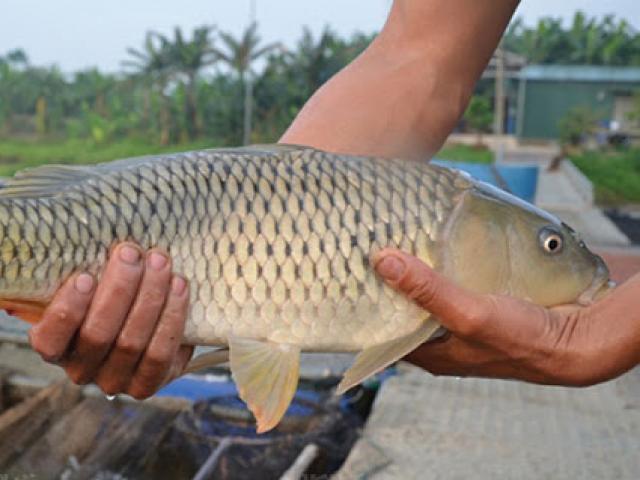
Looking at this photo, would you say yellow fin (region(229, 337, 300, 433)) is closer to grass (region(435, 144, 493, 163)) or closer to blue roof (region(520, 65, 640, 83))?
grass (region(435, 144, 493, 163))

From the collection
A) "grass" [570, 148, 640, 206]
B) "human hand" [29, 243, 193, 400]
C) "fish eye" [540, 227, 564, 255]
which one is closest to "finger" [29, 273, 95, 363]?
"human hand" [29, 243, 193, 400]

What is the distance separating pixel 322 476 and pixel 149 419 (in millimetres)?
878

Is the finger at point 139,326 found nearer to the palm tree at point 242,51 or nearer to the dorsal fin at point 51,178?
the dorsal fin at point 51,178

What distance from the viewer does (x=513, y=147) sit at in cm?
3162

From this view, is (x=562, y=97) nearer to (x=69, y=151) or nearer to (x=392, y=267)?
(x=69, y=151)

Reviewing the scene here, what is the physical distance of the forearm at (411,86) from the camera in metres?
1.85

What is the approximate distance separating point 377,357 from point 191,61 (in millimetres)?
26530

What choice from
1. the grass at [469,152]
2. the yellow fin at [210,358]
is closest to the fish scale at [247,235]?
the yellow fin at [210,358]

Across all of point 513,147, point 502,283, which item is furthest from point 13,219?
point 513,147

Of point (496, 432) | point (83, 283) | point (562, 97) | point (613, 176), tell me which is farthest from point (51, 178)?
point (562, 97)

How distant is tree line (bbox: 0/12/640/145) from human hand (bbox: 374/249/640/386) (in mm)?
22480

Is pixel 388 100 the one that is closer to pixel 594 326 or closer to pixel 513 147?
pixel 594 326

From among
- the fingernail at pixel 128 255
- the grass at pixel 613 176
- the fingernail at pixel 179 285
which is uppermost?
the fingernail at pixel 128 255

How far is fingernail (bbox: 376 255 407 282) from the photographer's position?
4.41 feet
